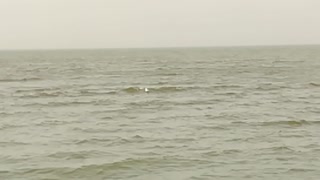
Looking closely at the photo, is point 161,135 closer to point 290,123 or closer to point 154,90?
point 290,123

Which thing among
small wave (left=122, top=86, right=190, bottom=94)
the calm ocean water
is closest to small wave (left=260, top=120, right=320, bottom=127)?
the calm ocean water

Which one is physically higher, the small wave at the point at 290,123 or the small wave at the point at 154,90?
the small wave at the point at 290,123

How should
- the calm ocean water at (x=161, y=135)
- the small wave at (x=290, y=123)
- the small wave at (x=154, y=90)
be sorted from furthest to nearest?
the small wave at (x=154, y=90), the small wave at (x=290, y=123), the calm ocean water at (x=161, y=135)

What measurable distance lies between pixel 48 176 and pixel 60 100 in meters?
13.7

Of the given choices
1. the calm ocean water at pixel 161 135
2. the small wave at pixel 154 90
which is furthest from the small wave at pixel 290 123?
the small wave at pixel 154 90

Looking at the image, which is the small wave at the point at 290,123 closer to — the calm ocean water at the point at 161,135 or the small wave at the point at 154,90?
the calm ocean water at the point at 161,135

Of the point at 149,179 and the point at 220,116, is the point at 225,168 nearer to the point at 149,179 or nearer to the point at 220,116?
the point at 149,179

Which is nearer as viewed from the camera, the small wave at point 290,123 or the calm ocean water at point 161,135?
the calm ocean water at point 161,135

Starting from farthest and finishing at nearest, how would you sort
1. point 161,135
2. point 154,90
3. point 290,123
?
point 154,90 → point 290,123 → point 161,135

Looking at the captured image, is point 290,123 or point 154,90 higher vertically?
point 290,123

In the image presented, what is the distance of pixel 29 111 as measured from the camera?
811 inches

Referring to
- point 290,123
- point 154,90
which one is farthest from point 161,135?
point 154,90

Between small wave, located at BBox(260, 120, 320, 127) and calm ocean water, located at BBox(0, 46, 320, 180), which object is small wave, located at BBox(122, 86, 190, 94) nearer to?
calm ocean water, located at BBox(0, 46, 320, 180)

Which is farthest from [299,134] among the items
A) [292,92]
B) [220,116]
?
[292,92]
